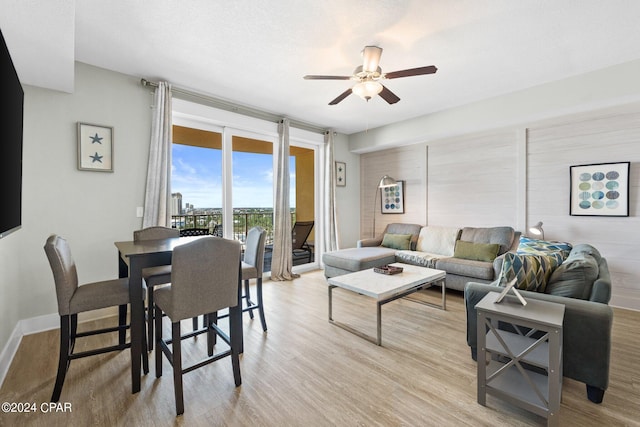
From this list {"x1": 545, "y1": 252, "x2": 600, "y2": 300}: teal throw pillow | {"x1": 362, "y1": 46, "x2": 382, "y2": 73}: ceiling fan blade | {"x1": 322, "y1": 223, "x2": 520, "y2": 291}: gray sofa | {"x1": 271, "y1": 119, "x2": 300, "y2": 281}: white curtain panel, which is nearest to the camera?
{"x1": 545, "y1": 252, "x2": 600, "y2": 300}: teal throw pillow

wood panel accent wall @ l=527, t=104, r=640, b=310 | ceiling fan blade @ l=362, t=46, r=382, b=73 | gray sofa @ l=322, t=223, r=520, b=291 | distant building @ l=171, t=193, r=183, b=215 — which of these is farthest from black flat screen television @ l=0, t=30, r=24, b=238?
wood panel accent wall @ l=527, t=104, r=640, b=310

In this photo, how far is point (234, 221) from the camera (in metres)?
4.38

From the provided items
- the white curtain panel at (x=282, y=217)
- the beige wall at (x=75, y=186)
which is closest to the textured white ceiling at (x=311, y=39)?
the beige wall at (x=75, y=186)

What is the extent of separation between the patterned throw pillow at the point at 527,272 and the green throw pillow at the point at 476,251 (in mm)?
1831

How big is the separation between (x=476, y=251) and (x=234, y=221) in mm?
3530

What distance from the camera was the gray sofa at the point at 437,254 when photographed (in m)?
3.66

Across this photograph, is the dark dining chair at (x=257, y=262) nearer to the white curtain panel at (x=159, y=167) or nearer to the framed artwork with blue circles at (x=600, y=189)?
the white curtain panel at (x=159, y=167)

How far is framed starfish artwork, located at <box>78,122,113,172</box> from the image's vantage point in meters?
2.92

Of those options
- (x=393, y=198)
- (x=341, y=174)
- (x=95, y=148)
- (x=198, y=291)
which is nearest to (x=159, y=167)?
(x=95, y=148)

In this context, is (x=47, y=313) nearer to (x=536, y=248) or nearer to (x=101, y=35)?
(x=101, y=35)

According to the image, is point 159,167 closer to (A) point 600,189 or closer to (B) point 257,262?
(B) point 257,262

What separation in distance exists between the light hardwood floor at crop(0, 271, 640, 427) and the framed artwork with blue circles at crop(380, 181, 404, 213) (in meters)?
2.92

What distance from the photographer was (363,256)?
4242 mm

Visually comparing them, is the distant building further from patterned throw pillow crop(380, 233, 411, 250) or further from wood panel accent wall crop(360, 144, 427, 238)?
wood panel accent wall crop(360, 144, 427, 238)
